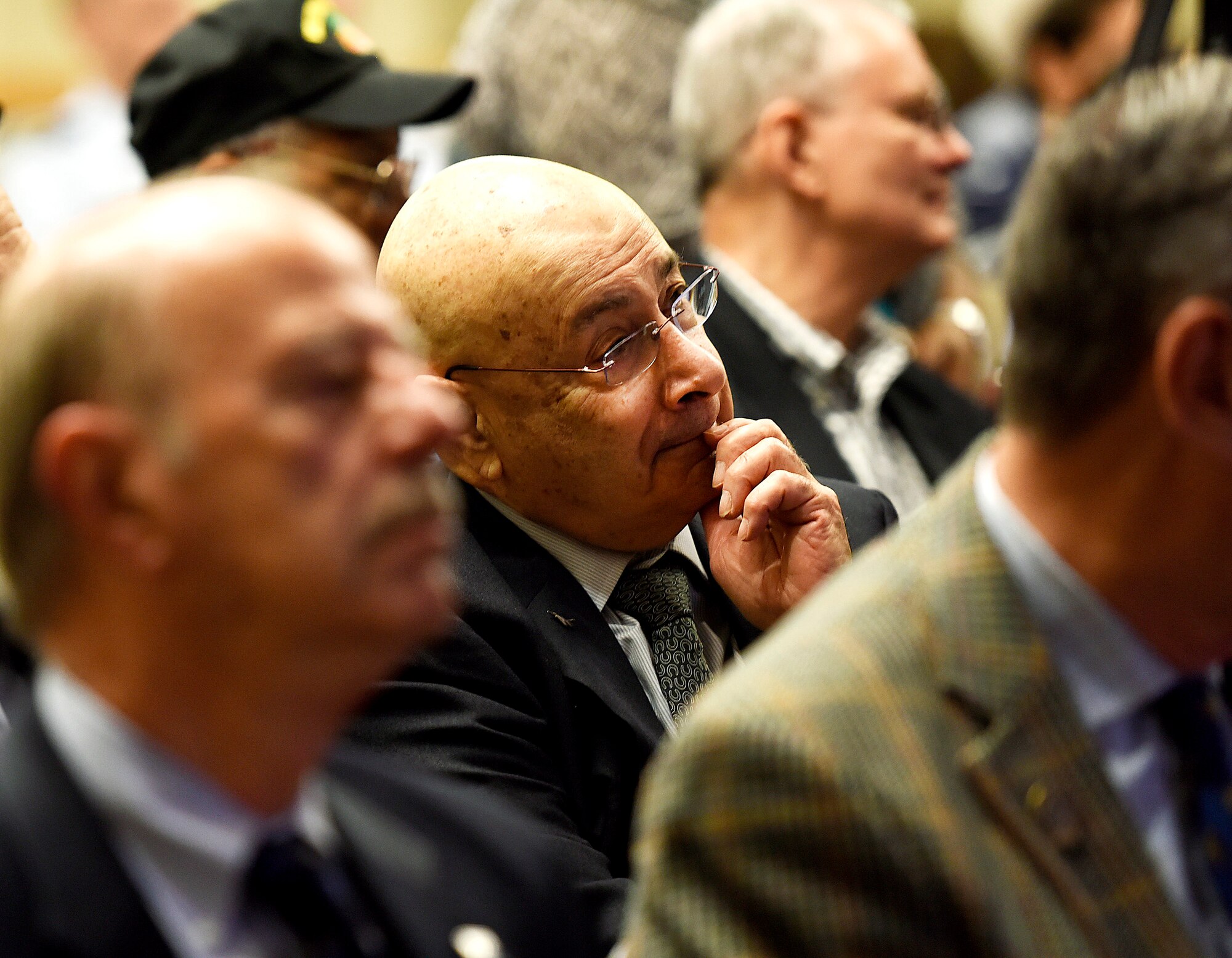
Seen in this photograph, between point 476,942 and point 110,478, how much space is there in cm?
48

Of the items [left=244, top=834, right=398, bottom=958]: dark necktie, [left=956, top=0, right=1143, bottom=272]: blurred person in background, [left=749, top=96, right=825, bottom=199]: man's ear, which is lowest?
[left=956, top=0, right=1143, bottom=272]: blurred person in background

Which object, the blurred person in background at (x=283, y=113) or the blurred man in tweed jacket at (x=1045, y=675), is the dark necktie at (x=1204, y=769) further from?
the blurred person in background at (x=283, y=113)

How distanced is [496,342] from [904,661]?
920mm

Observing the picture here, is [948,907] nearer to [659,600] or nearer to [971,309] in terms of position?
[659,600]

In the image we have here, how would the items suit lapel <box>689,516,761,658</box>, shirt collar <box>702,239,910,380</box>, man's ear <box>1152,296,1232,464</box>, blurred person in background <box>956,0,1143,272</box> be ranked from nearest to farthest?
man's ear <box>1152,296,1232,464</box>, suit lapel <box>689,516,761,658</box>, shirt collar <box>702,239,910,380</box>, blurred person in background <box>956,0,1143,272</box>

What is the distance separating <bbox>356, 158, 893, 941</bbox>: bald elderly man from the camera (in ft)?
6.26

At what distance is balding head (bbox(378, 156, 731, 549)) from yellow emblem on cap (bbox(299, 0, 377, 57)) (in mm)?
981

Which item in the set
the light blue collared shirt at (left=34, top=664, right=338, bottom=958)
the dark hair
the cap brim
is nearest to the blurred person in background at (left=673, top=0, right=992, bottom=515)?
the cap brim

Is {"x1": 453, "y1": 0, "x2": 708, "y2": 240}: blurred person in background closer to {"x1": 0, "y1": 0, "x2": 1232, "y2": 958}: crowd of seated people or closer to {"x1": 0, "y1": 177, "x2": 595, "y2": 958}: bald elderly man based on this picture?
{"x1": 0, "y1": 0, "x2": 1232, "y2": 958}: crowd of seated people

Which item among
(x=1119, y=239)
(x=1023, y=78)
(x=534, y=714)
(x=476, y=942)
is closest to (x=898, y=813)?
(x=476, y=942)

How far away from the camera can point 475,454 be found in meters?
2.08

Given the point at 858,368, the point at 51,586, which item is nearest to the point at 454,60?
the point at 858,368

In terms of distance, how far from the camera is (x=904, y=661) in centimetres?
124

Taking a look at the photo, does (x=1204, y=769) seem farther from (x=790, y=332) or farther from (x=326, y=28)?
(x=326, y=28)
